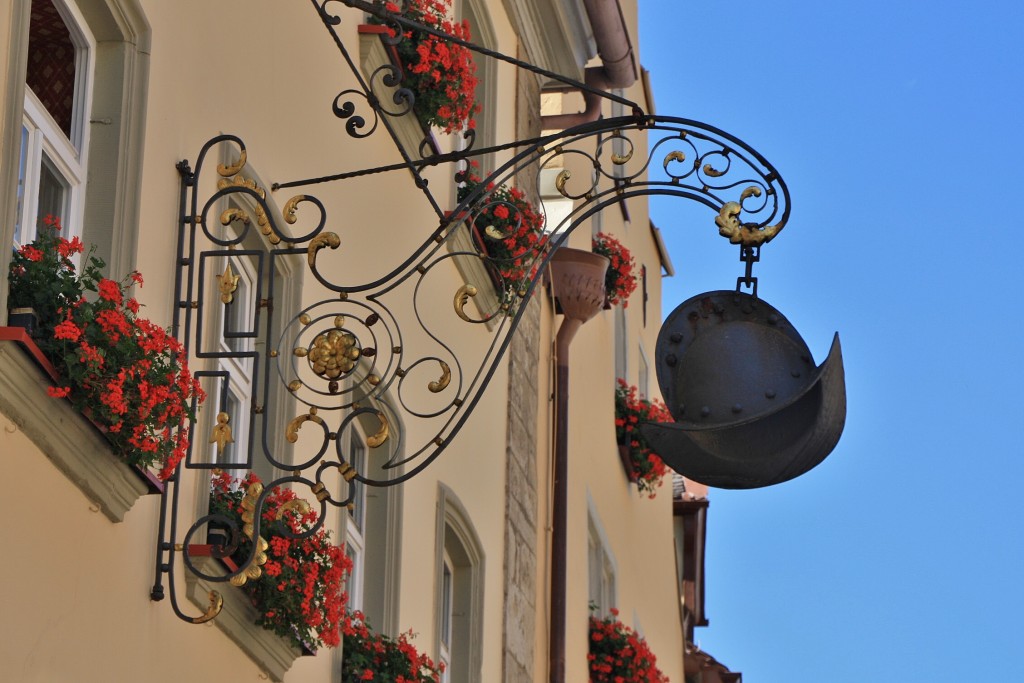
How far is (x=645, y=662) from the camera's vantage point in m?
16.2

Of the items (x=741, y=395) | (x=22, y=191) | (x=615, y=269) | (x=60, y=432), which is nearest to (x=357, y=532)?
(x=741, y=395)

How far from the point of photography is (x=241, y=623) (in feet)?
24.1

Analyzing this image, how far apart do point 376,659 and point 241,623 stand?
1.77m

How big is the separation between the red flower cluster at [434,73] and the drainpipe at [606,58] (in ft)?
16.1

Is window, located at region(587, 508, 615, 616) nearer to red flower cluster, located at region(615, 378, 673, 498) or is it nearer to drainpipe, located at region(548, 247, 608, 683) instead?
red flower cluster, located at region(615, 378, 673, 498)

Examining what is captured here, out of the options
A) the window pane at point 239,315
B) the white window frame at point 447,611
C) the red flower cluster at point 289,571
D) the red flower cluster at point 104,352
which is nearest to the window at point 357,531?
the white window frame at point 447,611

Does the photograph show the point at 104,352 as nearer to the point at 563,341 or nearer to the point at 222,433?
the point at 222,433

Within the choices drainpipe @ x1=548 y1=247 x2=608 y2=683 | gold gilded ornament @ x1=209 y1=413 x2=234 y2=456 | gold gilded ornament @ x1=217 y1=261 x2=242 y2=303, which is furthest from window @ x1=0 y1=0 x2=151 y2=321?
drainpipe @ x1=548 y1=247 x2=608 y2=683

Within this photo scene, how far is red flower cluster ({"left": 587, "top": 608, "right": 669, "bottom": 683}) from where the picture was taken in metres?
16.0

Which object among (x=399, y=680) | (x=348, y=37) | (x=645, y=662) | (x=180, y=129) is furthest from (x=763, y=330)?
(x=645, y=662)

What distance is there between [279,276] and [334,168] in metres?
0.97

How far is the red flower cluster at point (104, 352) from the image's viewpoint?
5703 mm

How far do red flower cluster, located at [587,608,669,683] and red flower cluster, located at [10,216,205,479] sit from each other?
33.6ft

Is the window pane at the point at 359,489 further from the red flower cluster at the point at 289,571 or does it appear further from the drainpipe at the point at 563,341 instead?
the drainpipe at the point at 563,341
